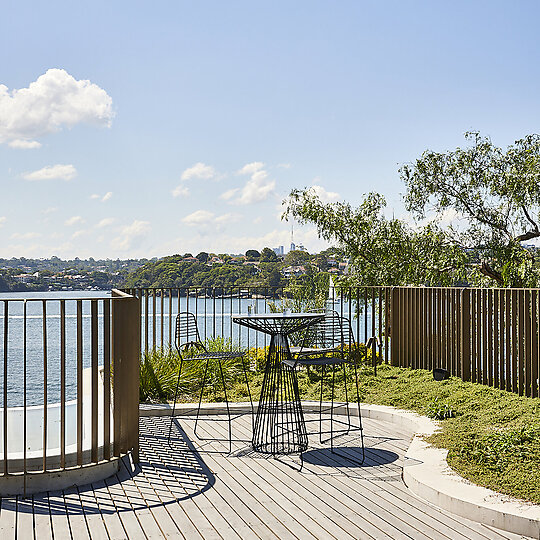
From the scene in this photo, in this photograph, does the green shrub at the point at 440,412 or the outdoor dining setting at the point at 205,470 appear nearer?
the outdoor dining setting at the point at 205,470

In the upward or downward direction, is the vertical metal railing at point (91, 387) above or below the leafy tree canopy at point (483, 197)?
below

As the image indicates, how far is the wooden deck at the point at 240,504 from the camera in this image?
3.14m

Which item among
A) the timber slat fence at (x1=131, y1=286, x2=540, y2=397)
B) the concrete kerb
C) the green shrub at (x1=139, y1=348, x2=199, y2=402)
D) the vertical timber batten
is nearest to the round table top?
the vertical timber batten

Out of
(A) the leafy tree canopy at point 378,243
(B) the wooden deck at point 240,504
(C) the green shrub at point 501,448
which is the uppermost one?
(A) the leafy tree canopy at point 378,243

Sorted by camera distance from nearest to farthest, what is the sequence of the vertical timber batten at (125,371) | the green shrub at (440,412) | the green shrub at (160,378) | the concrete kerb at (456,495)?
the concrete kerb at (456,495) → the vertical timber batten at (125,371) → the green shrub at (440,412) → the green shrub at (160,378)

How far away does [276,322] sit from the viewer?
4852 millimetres

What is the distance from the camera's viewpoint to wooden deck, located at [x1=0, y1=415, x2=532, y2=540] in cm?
314

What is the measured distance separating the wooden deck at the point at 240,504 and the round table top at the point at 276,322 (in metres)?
0.97

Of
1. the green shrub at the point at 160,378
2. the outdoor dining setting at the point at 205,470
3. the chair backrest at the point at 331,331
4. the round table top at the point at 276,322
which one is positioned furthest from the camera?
the green shrub at the point at 160,378

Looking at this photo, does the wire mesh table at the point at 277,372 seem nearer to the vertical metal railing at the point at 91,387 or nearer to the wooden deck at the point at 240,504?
the wooden deck at the point at 240,504

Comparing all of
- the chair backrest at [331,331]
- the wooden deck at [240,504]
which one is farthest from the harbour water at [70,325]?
the wooden deck at [240,504]

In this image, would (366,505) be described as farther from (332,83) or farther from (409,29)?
(332,83)

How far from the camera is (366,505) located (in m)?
3.53

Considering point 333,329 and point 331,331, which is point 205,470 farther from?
point 331,331
